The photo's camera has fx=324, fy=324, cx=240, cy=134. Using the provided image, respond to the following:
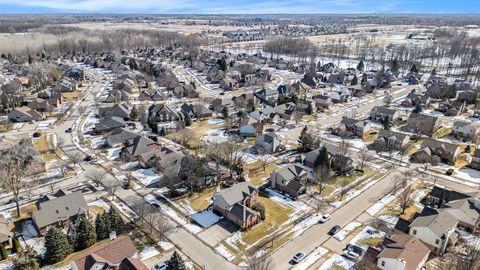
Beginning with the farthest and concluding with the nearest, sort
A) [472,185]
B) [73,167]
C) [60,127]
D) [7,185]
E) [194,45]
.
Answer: [194,45]
[60,127]
[73,167]
[472,185]
[7,185]

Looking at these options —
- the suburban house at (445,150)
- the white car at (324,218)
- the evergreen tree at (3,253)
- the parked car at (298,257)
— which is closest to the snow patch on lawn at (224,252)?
the parked car at (298,257)

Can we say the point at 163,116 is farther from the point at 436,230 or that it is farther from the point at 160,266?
the point at 436,230

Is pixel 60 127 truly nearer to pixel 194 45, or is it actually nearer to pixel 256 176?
pixel 256 176

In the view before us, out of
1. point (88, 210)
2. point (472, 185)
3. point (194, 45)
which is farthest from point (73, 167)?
point (194, 45)

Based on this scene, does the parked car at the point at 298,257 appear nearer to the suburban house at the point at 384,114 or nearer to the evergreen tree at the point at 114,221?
the evergreen tree at the point at 114,221

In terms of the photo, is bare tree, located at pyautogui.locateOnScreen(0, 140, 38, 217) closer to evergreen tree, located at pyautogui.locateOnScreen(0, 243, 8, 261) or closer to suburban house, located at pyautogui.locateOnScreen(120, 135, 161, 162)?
evergreen tree, located at pyautogui.locateOnScreen(0, 243, 8, 261)
